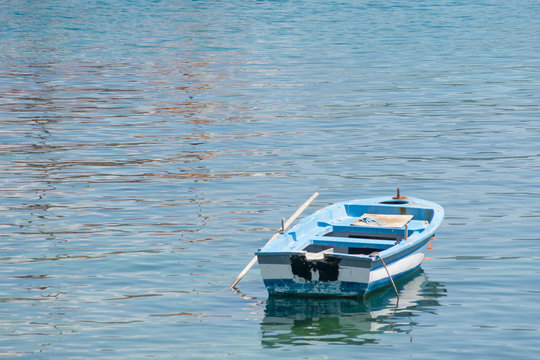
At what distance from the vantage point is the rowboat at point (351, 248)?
15.0 metres

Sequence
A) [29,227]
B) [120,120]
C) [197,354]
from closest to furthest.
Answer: [197,354] < [29,227] < [120,120]

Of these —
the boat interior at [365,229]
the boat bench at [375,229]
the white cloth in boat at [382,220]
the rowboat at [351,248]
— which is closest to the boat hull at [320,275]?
the rowboat at [351,248]

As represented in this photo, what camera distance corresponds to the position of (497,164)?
82.7 ft

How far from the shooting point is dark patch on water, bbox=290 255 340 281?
48.8 ft

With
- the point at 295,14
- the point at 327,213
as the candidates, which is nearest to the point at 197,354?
the point at 327,213

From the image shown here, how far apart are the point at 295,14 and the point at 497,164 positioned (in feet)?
170

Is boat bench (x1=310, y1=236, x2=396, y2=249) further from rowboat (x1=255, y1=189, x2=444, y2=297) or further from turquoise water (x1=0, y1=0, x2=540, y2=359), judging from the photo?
turquoise water (x1=0, y1=0, x2=540, y2=359)

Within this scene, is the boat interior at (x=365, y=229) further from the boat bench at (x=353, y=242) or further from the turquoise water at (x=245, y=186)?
the turquoise water at (x=245, y=186)

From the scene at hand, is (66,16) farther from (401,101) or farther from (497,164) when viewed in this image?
(497,164)

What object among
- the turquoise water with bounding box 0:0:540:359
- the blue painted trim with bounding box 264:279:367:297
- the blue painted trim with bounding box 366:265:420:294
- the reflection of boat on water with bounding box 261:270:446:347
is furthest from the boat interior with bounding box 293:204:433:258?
the reflection of boat on water with bounding box 261:270:446:347

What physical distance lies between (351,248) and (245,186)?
673 cm

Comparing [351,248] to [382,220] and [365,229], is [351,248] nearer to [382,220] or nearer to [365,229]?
[365,229]

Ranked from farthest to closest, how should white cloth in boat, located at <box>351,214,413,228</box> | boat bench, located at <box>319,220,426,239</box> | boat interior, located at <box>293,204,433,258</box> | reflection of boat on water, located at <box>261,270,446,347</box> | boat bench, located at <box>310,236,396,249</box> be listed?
1. white cloth in boat, located at <box>351,214,413,228</box>
2. boat bench, located at <box>319,220,426,239</box>
3. boat interior, located at <box>293,204,433,258</box>
4. boat bench, located at <box>310,236,396,249</box>
5. reflection of boat on water, located at <box>261,270,446,347</box>

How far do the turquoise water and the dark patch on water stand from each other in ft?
1.85
